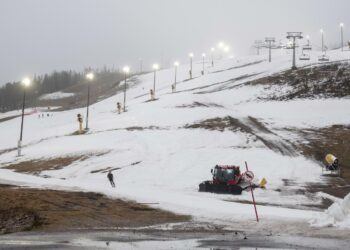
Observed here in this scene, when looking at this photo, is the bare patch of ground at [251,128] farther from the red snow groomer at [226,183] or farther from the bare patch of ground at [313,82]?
the bare patch of ground at [313,82]

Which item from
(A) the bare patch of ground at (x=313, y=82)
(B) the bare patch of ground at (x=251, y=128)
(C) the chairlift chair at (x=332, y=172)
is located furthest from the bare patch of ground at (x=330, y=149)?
(A) the bare patch of ground at (x=313, y=82)

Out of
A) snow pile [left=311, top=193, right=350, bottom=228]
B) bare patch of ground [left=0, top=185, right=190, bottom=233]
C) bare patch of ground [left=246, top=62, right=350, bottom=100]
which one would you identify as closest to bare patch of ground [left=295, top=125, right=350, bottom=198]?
snow pile [left=311, top=193, right=350, bottom=228]

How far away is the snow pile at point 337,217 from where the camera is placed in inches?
634

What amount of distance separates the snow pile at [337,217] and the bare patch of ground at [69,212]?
5816 millimetres

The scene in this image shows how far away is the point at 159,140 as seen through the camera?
4788cm

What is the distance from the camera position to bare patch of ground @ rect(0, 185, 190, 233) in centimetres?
1745

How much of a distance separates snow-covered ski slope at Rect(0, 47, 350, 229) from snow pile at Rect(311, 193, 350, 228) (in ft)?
6.23

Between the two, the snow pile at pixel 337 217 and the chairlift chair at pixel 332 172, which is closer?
the snow pile at pixel 337 217

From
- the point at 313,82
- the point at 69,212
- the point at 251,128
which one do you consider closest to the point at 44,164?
the point at 251,128

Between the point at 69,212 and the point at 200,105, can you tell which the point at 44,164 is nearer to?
the point at 69,212

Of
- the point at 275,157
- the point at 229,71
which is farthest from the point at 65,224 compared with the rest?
the point at 229,71

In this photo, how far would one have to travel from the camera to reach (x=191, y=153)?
42000 millimetres

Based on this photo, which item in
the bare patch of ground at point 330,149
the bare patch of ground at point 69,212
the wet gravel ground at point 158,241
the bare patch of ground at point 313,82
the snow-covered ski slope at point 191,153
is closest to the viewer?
the wet gravel ground at point 158,241

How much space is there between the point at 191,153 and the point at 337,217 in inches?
1021
